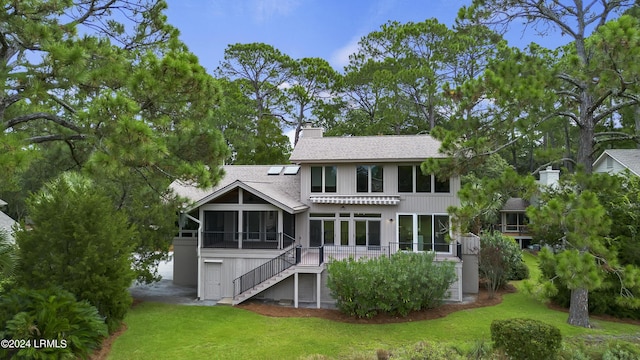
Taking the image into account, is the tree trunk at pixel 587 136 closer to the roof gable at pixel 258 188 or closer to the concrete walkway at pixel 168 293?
the roof gable at pixel 258 188

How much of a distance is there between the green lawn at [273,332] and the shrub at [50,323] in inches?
42.8

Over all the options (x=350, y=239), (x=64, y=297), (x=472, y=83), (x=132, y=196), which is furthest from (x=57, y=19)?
(x=350, y=239)

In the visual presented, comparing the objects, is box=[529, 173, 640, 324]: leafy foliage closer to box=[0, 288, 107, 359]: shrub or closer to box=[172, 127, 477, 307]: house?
box=[172, 127, 477, 307]: house

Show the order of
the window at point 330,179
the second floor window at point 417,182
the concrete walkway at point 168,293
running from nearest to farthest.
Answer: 1. the concrete walkway at point 168,293
2. the second floor window at point 417,182
3. the window at point 330,179

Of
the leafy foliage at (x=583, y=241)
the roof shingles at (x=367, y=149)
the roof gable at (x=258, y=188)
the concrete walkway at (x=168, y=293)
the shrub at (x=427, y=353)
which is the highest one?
the roof shingles at (x=367, y=149)

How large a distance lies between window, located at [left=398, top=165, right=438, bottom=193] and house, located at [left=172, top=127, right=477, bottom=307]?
0.15 ft

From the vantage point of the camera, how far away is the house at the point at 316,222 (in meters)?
16.4

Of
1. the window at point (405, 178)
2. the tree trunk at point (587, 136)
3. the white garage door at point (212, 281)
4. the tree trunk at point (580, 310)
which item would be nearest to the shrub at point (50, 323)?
the white garage door at point (212, 281)

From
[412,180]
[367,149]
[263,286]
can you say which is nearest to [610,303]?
[412,180]

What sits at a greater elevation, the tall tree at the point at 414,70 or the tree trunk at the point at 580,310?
the tall tree at the point at 414,70

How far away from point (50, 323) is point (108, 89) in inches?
215

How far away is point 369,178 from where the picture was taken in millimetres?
18203

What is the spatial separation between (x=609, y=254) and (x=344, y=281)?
798 cm

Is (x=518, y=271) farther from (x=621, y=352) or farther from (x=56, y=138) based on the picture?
(x=56, y=138)
